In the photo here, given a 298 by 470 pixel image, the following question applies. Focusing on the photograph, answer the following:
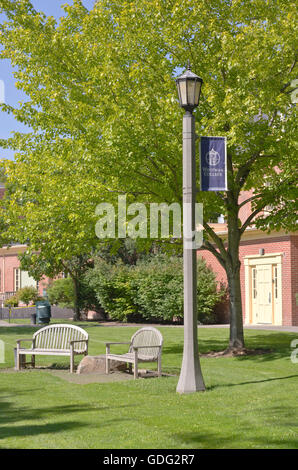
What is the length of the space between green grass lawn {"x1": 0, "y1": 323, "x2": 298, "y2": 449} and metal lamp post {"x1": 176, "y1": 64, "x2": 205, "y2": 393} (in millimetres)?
329

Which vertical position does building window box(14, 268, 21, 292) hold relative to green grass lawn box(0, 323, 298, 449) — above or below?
above

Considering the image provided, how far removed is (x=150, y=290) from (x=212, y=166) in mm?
20110

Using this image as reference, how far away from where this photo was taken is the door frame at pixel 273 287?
82.9 feet

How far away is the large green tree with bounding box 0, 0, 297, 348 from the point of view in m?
13.4

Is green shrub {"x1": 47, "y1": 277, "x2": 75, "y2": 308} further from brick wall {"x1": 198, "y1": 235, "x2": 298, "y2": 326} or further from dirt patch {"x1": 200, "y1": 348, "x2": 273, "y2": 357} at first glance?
dirt patch {"x1": 200, "y1": 348, "x2": 273, "y2": 357}

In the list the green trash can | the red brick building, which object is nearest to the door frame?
the red brick building

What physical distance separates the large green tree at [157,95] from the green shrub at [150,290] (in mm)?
12573

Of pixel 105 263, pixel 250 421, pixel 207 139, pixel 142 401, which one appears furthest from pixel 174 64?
pixel 105 263

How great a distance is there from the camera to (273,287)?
2591 cm

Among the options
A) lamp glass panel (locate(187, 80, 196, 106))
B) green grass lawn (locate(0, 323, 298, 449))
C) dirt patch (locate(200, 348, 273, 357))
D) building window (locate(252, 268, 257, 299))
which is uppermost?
lamp glass panel (locate(187, 80, 196, 106))

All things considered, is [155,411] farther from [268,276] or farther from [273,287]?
[268,276]

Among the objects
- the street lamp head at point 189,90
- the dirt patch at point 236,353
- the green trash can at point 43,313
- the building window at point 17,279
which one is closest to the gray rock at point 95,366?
the dirt patch at point 236,353

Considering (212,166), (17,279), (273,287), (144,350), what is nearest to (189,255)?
(212,166)

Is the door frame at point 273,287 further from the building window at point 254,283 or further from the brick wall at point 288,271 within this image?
the brick wall at point 288,271
